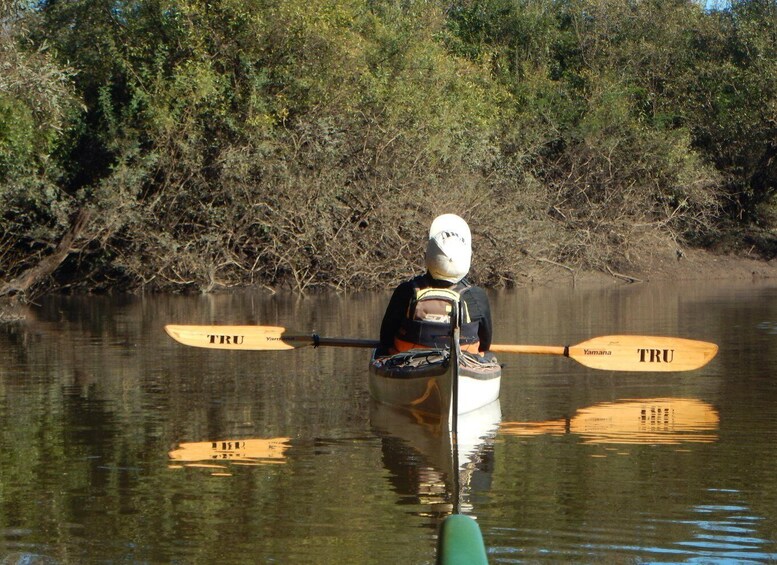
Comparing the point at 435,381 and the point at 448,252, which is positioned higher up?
the point at 448,252

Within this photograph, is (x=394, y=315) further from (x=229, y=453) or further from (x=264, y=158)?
(x=264, y=158)

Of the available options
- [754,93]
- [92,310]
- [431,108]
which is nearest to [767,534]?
[92,310]

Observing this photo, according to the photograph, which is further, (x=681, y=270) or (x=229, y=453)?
(x=681, y=270)

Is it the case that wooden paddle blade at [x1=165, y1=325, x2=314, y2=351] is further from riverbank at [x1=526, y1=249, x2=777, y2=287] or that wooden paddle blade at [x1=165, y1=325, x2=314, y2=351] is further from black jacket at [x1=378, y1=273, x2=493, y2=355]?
riverbank at [x1=526, y1=249, x2=777, y2=287]

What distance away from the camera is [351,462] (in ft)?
23.9

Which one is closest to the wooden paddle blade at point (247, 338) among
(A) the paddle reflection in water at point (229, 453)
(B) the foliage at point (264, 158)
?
(A) the paddle reflection in water at point (229, 453)

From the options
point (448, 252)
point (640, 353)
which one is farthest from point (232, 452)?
point (640, 353)

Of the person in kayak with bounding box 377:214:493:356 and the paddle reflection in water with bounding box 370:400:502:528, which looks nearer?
the paddle reflection in water with bounding box 370:400:502:528

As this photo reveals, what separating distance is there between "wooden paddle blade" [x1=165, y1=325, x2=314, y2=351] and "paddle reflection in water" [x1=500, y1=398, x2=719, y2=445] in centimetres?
284

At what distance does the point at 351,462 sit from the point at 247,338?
3.90 m

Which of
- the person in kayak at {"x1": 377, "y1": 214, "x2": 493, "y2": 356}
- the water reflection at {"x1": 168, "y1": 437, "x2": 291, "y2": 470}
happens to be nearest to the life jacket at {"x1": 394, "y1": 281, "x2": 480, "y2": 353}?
the person in kayak at {"x1": 377, "y1": 214, "x2": 493, "y2": 356}

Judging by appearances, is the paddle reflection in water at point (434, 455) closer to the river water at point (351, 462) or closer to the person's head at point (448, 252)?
the river water at point (351, 462)

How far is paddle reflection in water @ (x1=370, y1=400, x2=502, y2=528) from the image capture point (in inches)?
248

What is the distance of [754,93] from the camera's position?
29000 mm
